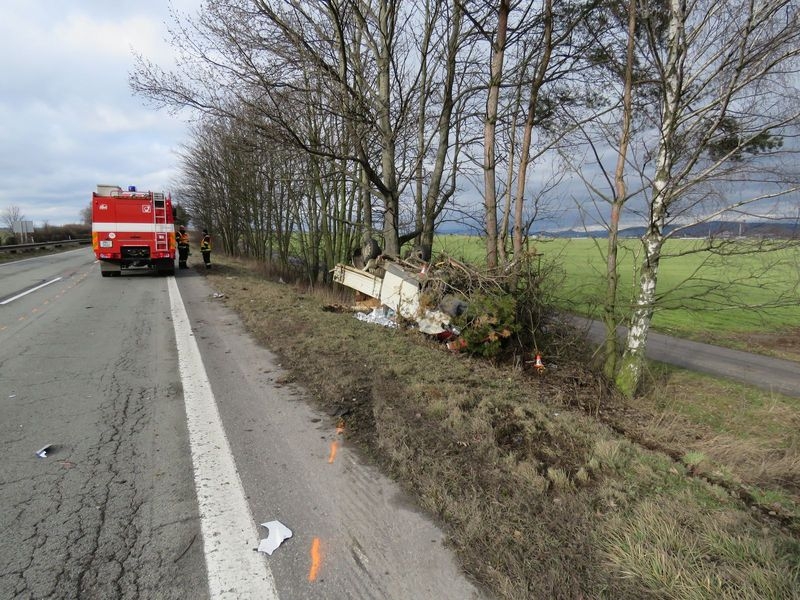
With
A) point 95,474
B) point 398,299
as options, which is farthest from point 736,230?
point 95,474

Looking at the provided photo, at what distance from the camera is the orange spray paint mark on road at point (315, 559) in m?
2.37

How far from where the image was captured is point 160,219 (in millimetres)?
16219

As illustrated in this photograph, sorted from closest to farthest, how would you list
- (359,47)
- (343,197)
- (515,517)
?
(515,517) < (359,47) < (343,197)

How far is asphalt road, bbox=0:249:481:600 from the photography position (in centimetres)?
234

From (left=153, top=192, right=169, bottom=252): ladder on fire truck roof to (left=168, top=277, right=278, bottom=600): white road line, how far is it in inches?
519

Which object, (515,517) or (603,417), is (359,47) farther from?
(515,517)

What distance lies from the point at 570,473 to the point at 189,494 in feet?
8.61

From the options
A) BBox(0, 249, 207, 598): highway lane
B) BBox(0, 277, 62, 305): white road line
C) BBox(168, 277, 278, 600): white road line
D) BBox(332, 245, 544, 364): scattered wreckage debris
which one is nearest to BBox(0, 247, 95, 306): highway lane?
BBox(0, 277, 62, 305): white road line

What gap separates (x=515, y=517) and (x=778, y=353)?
14.5 metres

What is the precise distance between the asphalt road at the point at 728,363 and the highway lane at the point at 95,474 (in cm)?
742

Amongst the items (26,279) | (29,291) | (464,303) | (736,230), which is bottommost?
(29,291)

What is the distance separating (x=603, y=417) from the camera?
5574mm

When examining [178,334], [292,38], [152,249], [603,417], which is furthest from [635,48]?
[152,249]

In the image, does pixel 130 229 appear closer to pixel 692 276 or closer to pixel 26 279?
pixel 26 279
